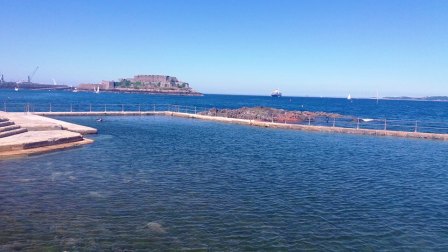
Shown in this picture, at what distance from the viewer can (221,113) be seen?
217 feet

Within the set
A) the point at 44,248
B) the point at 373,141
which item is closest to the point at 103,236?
the point at 44,248

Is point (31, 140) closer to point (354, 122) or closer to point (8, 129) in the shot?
point (8, 129)

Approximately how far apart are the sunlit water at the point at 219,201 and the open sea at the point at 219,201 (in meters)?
0.04

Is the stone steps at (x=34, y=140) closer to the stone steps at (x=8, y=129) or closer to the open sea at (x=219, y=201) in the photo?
the stone steps at (x=8, y=129)

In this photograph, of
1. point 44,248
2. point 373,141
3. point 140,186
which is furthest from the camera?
point 373,141

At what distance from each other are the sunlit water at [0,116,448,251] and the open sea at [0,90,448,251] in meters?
0.04

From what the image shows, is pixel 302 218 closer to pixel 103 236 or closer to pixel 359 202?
pixel 359 202

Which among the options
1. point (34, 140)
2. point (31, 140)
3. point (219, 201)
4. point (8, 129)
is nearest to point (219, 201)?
point (219, 201)

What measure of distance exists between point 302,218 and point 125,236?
19.9ft

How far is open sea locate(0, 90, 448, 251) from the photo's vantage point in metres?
11.0

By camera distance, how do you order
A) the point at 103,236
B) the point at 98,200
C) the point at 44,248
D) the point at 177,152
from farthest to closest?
the point at 177,152, the point at 98,200, the point at 103,236, the point at 44,248

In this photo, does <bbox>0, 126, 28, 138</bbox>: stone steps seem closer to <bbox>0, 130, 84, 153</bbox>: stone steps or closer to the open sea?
<bbox>0, 130, 84, 153</bbox>: stone steps

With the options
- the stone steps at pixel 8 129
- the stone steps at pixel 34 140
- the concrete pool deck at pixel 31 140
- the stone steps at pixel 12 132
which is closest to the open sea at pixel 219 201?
the concrete pool deck at pixel 31 140

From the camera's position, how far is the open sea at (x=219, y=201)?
36.0 feet
